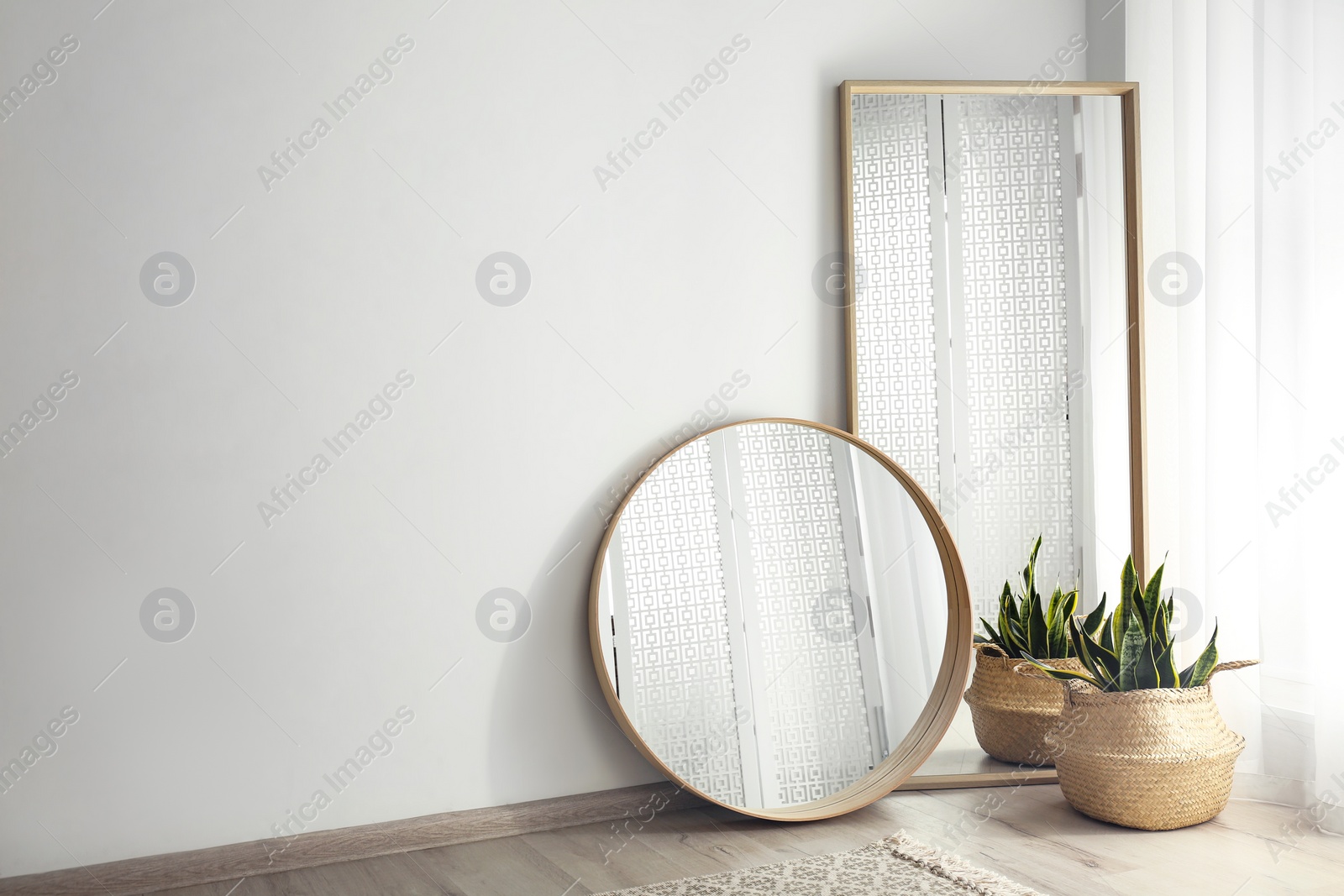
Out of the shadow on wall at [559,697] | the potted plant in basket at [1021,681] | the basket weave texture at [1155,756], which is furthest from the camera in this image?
the potted plant in basket at [1021,681]

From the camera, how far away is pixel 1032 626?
2.16 m

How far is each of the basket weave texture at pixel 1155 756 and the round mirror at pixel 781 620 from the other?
0.31 m

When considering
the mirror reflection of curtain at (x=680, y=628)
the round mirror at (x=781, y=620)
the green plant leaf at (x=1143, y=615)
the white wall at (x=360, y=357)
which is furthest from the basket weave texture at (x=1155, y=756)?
the white wall at (x=360, y=357)

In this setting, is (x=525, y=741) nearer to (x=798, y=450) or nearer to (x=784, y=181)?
(x=798, y=450)

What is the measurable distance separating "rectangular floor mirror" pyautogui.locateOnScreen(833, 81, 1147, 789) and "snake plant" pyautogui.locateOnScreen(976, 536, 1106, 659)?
0.06 meters

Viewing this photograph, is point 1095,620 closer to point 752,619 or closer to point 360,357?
point 752,619

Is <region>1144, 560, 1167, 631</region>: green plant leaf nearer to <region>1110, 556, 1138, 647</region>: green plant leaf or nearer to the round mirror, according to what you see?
<region>1110, 556, 1138, 647</region>: green plant leaf

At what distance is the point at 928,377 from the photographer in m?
2.26

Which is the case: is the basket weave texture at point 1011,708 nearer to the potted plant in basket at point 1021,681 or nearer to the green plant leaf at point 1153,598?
the potted plant in basket at point 1021,681

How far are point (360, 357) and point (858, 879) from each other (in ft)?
4.35

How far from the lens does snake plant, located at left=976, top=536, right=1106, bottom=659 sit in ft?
7.04

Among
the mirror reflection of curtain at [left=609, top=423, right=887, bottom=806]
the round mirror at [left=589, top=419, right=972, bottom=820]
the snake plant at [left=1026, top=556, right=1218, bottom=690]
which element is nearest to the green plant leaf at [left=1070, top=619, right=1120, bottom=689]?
the snake plant at [left=1026, top=556, right=1218, bottom=690]

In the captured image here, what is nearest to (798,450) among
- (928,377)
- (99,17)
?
(928,377)

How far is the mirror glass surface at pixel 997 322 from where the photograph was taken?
2.25 m
